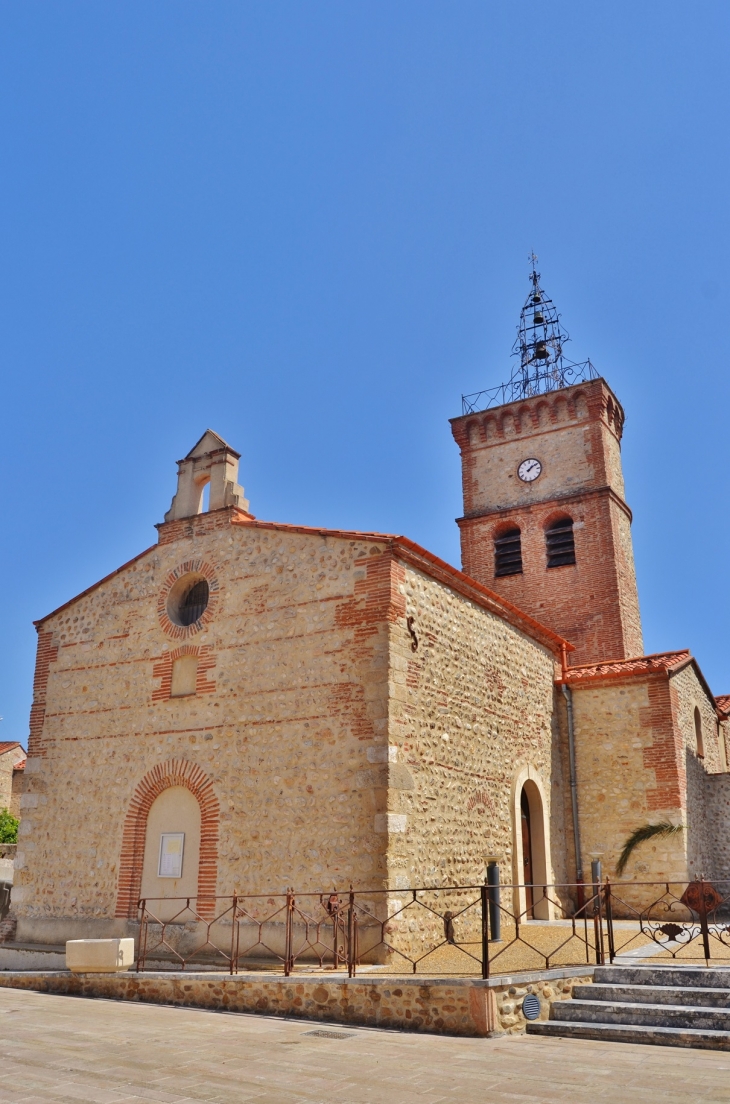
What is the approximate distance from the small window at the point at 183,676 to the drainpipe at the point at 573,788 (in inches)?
290

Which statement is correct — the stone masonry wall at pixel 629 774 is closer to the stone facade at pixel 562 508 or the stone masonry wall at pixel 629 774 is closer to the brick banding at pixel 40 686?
the stone facade at pixel 562 508

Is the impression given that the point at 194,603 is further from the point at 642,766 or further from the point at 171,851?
the point at 642,766

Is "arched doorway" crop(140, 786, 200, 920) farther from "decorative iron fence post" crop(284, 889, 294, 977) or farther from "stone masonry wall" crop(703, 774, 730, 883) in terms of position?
"stone masonry wall" crop(703, 774, 730, 883)

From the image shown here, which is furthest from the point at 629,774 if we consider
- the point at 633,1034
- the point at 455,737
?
the point at 633,1034

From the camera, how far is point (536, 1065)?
678 cm

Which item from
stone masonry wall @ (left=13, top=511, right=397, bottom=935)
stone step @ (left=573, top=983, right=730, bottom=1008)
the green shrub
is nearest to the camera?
stone step @ (left=573, top=983, right=730, bottom=1008)

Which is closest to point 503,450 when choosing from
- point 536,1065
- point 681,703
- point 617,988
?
point 681,703

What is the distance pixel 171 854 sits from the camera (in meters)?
13.0

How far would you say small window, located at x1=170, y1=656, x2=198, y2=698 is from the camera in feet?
45.1

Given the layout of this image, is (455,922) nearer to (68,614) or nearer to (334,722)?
(334,722)

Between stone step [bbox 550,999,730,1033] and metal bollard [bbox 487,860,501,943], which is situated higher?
metal bollard [bbox 487,860,501,943]

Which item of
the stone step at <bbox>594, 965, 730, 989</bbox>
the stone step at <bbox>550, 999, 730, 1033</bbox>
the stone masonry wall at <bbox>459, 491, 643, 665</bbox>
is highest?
the stone masonry wall at <bbox>459, 491, 643, 665</bbox>

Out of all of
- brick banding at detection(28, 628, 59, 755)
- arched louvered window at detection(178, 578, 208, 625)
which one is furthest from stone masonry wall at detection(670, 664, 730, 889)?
brick banding at detection(28, 628, 59, 755)

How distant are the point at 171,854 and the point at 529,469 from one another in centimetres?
1622
